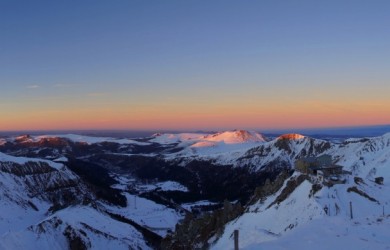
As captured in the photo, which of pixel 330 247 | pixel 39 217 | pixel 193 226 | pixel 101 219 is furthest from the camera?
pixel 39 217

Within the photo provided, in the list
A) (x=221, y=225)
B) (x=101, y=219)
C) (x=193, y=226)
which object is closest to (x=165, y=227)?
(x=101, y=219)

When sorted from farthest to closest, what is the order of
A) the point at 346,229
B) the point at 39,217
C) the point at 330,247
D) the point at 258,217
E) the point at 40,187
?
the point at 40,187 → the point at 39,217 → the point at 258,217 → the point at 346,229 → the point at 330,247

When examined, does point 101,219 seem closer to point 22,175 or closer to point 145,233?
point 145,233

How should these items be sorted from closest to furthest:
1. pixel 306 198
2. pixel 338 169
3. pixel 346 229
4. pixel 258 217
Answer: pixel 346 229
pixel 306 198
pixel 258 217
pixel 338 169

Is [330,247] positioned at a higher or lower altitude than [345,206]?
higher

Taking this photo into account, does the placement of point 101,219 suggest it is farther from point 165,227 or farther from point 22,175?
point 22,175

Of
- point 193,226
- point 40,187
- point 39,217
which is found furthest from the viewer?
point 40,187

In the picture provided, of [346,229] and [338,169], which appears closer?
[346,229]

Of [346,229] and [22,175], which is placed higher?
[346,229]

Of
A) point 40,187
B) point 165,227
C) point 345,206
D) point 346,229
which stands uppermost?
point 346,229

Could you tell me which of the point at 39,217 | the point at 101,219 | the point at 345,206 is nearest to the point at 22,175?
the point at 39,217
